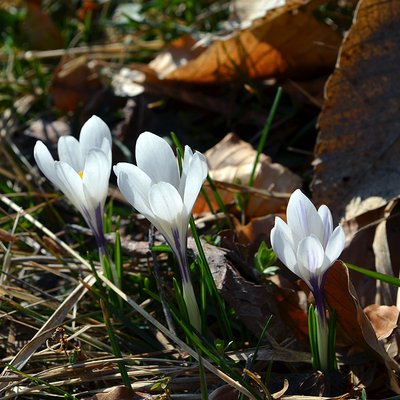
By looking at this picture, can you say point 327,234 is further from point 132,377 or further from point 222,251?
point 132,377

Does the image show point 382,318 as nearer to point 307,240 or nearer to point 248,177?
point 307,240

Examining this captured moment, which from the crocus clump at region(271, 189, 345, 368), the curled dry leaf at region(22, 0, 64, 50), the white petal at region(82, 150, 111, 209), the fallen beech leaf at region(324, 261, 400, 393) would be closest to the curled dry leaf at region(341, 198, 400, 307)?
the fallen beech leaf at region(324, 261, 400, 393)

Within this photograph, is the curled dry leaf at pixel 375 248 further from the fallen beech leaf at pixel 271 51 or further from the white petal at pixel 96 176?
the fallen beech leaf at pixel 271 51

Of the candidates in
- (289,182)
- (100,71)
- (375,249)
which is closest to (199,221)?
(289,182)

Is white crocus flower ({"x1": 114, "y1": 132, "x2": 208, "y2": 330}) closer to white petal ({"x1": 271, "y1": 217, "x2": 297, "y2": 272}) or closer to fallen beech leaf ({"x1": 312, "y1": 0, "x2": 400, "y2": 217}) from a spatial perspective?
white petal ({"x1": 271, "y1": 217, "x2": 297, "y2": 272})

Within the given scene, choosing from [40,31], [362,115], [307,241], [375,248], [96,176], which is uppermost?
[96,176]

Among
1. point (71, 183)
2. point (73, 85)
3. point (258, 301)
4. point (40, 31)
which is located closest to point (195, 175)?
point (71, 183)
